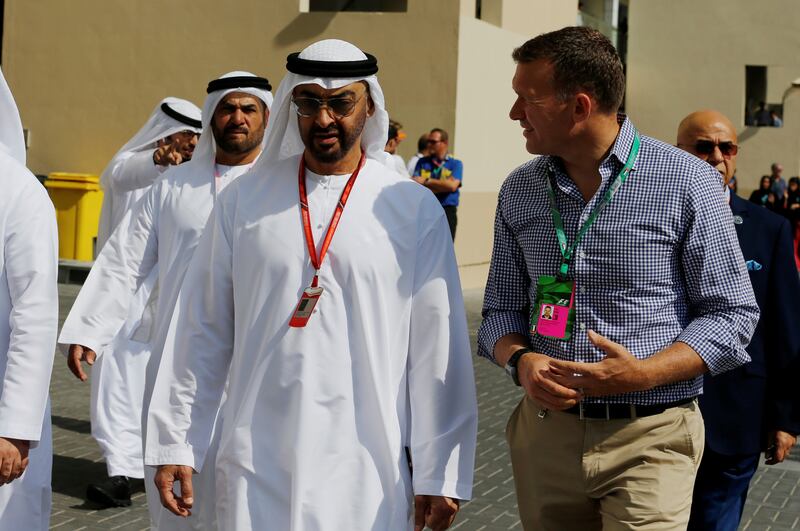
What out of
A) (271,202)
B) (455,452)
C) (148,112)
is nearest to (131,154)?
(271,202)

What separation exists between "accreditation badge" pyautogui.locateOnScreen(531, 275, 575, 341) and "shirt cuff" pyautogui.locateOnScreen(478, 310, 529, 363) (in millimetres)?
156

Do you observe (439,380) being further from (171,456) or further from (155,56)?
(155,56)

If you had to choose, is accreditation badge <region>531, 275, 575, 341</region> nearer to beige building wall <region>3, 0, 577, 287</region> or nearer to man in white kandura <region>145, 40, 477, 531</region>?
man in white kandura <region>145, 40, 477, 531</region>

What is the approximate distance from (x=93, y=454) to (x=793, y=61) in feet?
95.5

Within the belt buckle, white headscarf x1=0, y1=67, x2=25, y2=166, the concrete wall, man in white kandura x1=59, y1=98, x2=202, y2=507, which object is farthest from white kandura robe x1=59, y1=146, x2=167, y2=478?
the concrete wall

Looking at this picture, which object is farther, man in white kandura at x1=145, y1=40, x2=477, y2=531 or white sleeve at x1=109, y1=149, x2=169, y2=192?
white sleeve at x1=109, y1=149, x2=169, y2=192

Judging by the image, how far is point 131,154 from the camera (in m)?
8.32

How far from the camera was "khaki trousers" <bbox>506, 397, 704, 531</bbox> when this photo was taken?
11.9 feet

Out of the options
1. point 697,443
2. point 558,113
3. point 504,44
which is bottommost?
point 697,443

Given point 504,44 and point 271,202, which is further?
point 504,44

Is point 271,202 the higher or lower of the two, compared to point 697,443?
higher

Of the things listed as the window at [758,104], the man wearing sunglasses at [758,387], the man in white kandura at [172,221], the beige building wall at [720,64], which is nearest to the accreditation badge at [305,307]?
the man wearing sunglasses at [758,387]

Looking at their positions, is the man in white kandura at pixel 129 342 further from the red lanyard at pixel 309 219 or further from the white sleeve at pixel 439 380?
the white sleeve at pixel 439 380

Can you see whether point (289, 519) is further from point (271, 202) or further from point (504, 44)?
point (504, 44)
